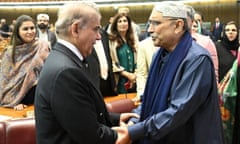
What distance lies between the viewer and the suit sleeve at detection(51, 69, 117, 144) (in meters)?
1.47

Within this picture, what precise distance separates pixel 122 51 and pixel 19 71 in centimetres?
120

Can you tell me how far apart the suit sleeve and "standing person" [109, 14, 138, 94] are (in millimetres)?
2548

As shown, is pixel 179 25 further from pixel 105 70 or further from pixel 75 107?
pixel 105 70

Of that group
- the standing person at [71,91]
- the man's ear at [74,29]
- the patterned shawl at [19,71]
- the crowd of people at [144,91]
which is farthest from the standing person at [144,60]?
the man's ear at [74,29]

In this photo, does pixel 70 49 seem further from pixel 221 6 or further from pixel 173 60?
pixel 221 6

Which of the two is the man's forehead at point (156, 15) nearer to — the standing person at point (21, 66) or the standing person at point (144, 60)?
the standing person at point (144, 60)

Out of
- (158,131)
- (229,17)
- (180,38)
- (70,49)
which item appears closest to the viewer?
(70,49)

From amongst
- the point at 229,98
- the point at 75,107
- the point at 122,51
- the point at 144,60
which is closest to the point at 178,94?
the point at 75,107

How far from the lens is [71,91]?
1.47 metres

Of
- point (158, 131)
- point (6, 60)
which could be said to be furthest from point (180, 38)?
point (6, 60)

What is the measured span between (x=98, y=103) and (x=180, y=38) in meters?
0.64

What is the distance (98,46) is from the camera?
383 centimetres

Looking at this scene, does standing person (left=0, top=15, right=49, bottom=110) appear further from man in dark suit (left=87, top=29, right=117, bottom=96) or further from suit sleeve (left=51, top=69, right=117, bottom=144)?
suit sleeve (left=51, top=69, right=117, bottom=144)

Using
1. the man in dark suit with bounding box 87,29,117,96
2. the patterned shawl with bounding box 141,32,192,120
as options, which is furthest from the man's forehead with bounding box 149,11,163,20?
the man in dark suit with bounding box 87,29,117,96
